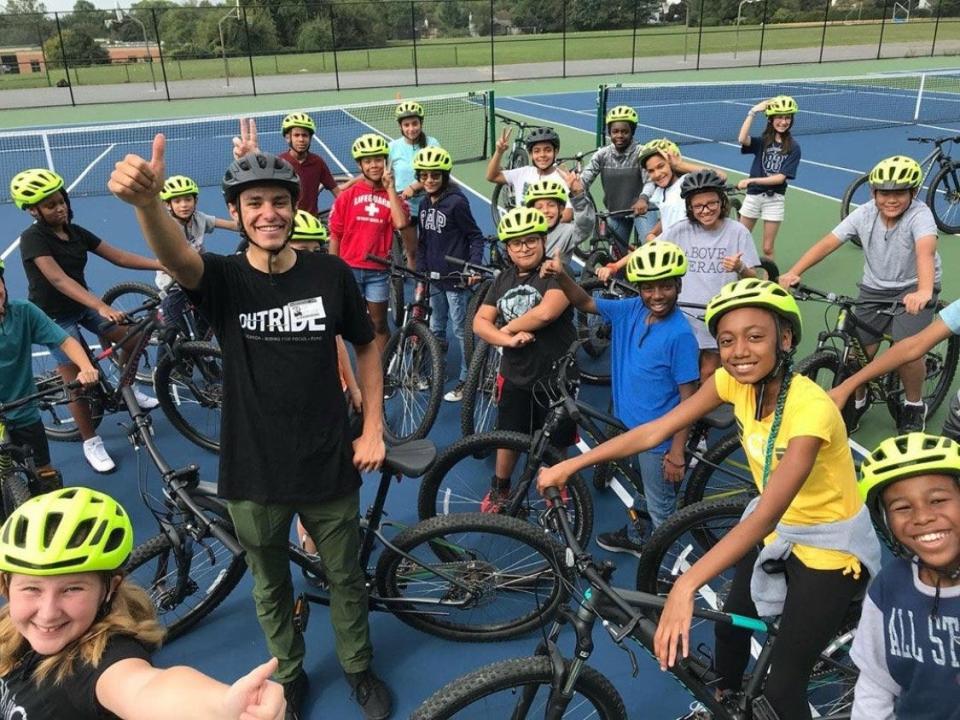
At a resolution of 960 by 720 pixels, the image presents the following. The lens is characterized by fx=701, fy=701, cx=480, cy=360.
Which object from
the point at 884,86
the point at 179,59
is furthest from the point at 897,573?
the point at 179,59

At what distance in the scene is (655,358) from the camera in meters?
4.02

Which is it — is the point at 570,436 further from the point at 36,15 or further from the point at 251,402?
the point at 36,15

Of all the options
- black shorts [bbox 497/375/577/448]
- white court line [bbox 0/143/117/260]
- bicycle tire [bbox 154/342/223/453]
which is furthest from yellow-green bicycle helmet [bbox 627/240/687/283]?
white court line [bbox 0/143/117/260]

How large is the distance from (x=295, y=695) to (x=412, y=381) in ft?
10.1

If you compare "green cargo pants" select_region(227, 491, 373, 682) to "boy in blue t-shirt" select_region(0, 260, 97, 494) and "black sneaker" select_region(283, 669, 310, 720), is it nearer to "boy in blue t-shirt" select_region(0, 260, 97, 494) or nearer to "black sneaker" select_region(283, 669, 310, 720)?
"black sneaker" select_region(283, 669, 310, 720)

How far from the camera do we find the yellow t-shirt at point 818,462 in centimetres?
256

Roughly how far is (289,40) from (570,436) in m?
41.2

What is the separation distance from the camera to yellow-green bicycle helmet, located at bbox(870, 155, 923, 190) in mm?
4988

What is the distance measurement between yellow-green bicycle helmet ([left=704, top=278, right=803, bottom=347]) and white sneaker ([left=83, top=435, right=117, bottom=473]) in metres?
5.00

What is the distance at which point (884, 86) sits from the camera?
24.2 m

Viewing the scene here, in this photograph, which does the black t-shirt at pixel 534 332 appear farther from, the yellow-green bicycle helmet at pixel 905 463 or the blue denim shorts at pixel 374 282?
the yellow-green bicycle helmet at pixel 905 463

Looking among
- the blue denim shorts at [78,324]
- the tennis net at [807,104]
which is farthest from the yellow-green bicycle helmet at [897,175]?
the tennis net at [807,104]

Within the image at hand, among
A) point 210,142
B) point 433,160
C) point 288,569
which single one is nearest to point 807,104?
point 210,142

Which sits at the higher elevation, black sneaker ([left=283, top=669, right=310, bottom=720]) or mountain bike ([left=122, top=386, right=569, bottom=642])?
mountain bike ([left=122, top=386, right=569, bottom=642])
